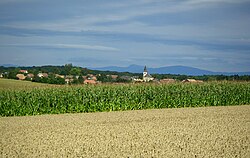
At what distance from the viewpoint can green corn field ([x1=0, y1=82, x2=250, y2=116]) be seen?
26.9 metres

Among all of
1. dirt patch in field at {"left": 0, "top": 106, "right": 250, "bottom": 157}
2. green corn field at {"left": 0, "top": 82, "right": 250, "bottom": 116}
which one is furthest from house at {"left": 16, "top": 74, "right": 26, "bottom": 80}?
dirt patch in field at {"left": 0, "top": 106, "right": 250, "bottom": 157}

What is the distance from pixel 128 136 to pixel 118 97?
42.5ft

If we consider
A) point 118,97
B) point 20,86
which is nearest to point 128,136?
point 118,97

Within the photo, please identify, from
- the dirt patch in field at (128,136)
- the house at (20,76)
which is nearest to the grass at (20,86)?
the dirt patch in field at (128,136)

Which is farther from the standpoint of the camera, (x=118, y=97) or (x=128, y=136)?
(x=118, y=97)

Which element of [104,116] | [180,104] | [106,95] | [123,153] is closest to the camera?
[123,153]

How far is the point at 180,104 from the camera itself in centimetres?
3066

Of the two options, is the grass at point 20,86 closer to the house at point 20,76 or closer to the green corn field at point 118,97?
the green corn field at point 118,97

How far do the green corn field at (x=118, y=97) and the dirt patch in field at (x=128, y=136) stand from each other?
11.8 ft

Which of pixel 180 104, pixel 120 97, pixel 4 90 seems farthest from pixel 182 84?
pixel 4 90

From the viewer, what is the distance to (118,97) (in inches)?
1144

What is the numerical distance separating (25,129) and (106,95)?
10.4 m

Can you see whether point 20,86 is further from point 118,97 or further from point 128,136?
point 128,136

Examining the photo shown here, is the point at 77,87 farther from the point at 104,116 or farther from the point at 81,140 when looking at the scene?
the point at 81,140
